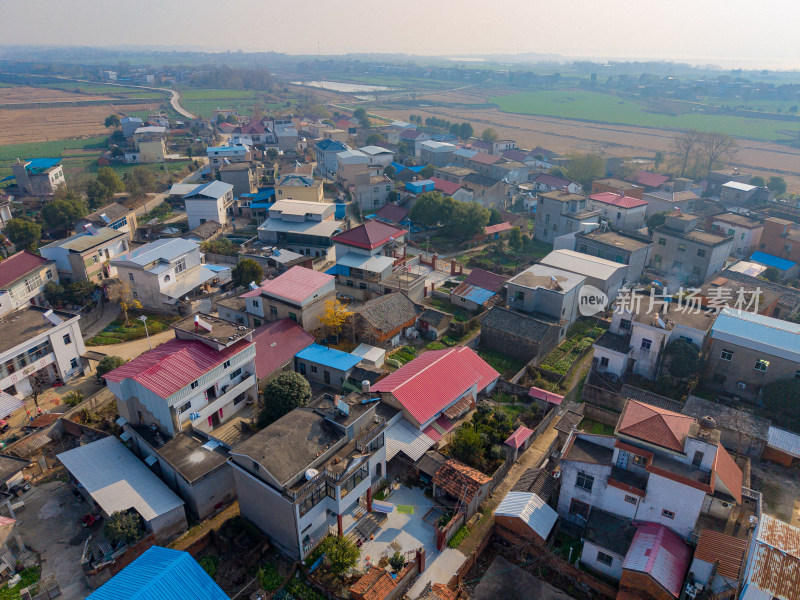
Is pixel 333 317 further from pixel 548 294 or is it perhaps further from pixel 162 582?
pixel 162 582

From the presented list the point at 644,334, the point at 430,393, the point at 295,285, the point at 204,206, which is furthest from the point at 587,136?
the point at 430,393

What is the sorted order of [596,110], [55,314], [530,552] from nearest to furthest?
[530,552] → [55,314] → [596,110]

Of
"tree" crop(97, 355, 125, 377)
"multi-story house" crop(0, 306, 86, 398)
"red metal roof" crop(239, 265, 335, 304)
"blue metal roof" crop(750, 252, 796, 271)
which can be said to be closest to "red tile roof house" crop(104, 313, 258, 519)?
"tree" crop(97, 355, 125, 377)

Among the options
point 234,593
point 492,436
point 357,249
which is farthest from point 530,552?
point 357,249

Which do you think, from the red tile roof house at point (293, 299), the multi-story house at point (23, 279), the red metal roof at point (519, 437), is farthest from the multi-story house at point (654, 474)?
the multi-story house at point (23, 279)

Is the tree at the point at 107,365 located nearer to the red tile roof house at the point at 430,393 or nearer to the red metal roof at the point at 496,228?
the red tile roof house at the point at 430,393

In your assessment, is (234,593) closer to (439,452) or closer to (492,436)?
(439,452)

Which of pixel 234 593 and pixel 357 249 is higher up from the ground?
pixel 357 249

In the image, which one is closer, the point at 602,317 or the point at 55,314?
the point at 55,314
